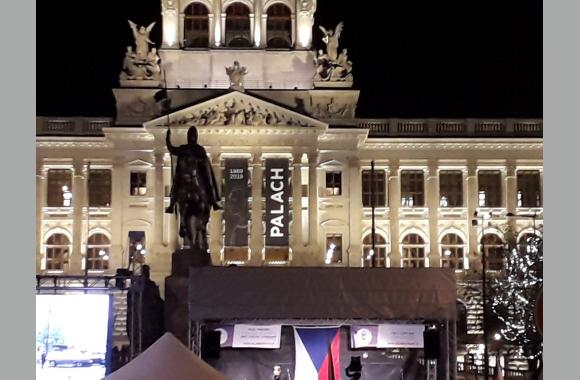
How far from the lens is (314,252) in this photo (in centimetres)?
6438

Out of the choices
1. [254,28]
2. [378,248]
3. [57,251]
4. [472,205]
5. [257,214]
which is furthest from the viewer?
[254,28]

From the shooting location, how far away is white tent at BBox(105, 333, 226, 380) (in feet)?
26.8

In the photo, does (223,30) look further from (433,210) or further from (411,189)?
(433,210)

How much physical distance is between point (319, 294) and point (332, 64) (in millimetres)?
49240

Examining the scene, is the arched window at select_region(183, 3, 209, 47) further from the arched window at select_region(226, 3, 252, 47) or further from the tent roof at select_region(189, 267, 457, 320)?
the tent roof at select_region(189, 267, 457, 320)

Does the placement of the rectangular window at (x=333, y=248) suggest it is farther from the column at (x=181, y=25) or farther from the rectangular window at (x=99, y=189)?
the column at (x=181, y=25)

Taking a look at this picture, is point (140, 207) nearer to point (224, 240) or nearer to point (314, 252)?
point (224, 240)

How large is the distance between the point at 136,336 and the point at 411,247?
155 feet

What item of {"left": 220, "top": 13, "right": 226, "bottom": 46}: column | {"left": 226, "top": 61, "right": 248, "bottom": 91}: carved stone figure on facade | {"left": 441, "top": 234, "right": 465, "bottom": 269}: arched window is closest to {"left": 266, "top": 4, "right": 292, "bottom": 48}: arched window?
{"left": 220, "top": 13, "right": 226, "bottom": 46}: column

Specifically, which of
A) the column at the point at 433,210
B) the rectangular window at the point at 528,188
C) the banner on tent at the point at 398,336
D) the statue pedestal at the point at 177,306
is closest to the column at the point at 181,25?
the column at the point at 433,210

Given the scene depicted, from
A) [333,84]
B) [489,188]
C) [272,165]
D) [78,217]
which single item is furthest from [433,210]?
[78,217]

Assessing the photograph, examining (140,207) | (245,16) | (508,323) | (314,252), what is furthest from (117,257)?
(508,323)

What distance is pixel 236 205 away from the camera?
63.2 metres

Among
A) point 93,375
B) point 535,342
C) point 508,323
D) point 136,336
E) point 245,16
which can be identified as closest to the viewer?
point 136,336
